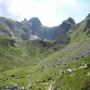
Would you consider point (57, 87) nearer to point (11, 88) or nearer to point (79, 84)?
point (79, 84)

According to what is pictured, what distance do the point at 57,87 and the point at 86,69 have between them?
52.4 ft

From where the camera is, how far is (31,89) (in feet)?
555

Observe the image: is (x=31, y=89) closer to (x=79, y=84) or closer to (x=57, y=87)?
(x=57, y=87)

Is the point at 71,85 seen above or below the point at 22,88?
below

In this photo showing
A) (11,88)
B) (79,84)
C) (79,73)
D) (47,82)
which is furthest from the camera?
(11,88)

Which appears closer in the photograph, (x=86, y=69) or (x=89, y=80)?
(x=89, y=80)

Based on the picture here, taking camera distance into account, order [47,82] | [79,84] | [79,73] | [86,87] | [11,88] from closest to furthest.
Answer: [86,87] < [79,84] < [79,73] < [47,82] < [11,88]

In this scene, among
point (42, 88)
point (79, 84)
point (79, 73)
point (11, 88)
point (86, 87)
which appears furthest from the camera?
point (11, 88)

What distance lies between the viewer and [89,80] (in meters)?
98.9

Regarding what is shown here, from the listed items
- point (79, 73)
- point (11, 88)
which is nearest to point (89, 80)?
point (79, 73)

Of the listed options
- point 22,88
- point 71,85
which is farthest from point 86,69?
point 22,88

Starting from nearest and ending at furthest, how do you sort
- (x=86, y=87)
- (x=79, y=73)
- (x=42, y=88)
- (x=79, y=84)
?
(x=86, y=87) → (x=79, y=84) → (x=79, y=73) → (x=42, y=88)

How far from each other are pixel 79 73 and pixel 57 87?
12.1m

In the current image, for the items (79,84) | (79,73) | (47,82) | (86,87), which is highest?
(47,82)
